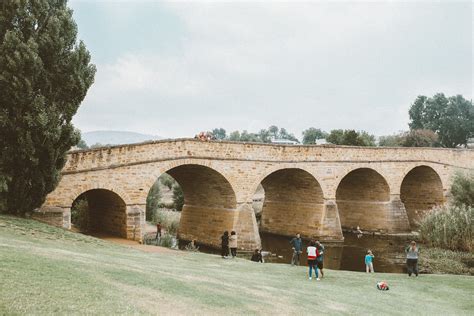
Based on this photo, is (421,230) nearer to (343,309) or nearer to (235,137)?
(343,309)

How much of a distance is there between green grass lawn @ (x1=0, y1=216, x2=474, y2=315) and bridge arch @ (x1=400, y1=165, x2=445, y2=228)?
20.9 metres

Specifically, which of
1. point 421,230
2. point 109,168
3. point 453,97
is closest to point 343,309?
point 109,168

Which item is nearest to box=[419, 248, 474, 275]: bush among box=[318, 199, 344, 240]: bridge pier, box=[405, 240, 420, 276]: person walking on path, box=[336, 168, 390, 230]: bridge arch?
box=[405, 240, 420, 276]: person walking on path

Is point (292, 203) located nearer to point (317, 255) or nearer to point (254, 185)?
point (254, 185)

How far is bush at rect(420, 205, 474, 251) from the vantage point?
2242 centimetres

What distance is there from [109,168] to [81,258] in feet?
30.7

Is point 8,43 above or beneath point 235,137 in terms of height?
beneath

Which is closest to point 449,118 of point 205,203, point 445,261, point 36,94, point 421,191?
point 421,191

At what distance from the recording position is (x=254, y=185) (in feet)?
78.1

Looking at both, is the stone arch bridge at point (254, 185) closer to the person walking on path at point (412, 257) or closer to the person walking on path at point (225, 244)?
the person walking on path at point (225, 244)

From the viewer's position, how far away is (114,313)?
618 centimetres

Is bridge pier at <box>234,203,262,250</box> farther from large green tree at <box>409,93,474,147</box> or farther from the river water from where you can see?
large green tree at <box>409,93,474,147</box>

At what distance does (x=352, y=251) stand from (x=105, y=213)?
546 inches

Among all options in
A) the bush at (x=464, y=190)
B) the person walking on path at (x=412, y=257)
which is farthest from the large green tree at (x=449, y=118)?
the person walking on path at (x=412, y=257)
